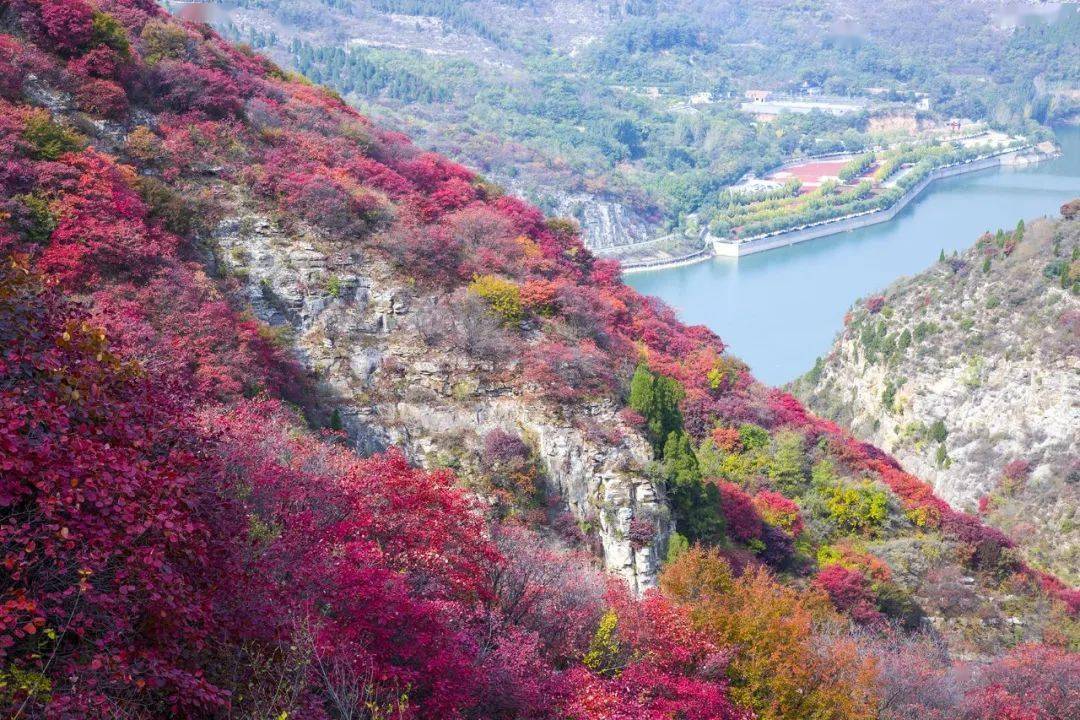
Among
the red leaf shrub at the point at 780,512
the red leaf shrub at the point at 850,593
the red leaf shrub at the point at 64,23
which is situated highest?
the red leaf shrub at the point at 64,23

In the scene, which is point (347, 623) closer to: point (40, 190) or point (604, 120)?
point (40, 190)

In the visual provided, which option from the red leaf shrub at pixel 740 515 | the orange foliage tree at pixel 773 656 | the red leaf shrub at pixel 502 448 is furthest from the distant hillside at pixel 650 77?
the orange foliage tree at pixel 773 656

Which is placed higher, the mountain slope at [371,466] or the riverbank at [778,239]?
the mountain slope at [371,466]

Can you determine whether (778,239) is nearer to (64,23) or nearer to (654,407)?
(654,407)

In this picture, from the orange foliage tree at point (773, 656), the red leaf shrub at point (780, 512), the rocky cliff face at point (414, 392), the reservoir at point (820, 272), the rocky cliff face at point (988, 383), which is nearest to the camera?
the orange foliage tree at point (773, 656)

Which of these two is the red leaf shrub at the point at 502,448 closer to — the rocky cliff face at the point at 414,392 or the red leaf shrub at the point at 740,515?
the rocky cliff face at the point at 414,392

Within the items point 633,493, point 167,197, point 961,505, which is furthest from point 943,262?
point 167,197
